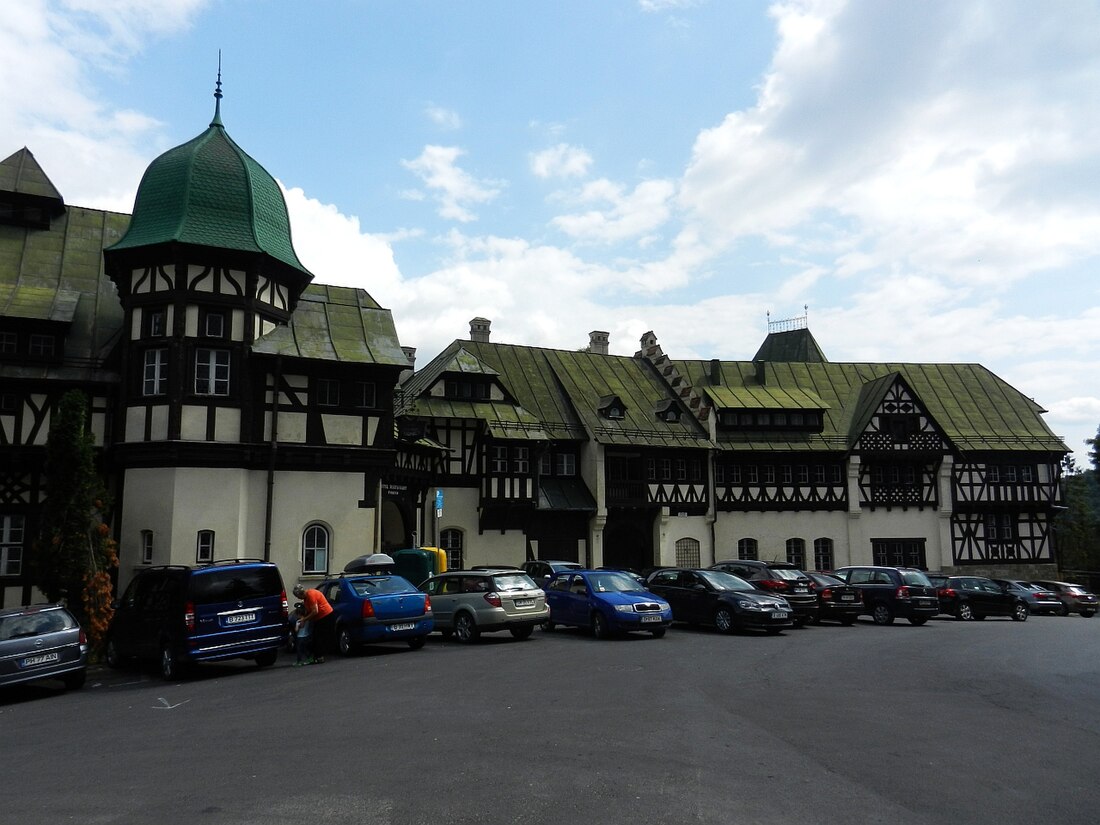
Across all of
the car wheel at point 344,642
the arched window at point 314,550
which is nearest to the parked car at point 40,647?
the car wheel at point 344,642

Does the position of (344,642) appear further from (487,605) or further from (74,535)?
(74,535)

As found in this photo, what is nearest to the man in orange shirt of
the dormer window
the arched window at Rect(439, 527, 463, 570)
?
the arched window at Rect(439, 527, 463, 570)

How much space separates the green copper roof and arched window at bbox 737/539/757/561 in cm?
2399

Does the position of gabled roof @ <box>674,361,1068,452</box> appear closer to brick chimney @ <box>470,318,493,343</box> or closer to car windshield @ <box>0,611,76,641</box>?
brick chimney @ <box>470,318,493,343</box>

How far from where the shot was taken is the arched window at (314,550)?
23938 millimetres

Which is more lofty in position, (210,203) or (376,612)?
(210,203)

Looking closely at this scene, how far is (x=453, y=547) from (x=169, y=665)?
19438 mm

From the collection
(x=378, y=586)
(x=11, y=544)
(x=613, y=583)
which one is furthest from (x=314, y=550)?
(x=613, y=583)

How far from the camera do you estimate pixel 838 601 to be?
2239cm

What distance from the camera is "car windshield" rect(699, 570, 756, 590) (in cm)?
1977

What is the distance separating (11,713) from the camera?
12195 millimetres

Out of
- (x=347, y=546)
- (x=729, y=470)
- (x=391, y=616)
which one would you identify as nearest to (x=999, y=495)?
(x=729, y=470)

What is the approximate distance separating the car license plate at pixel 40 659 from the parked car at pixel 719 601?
43.2ft

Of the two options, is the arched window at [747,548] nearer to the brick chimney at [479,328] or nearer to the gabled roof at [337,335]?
the brick chimney at [479,328]
